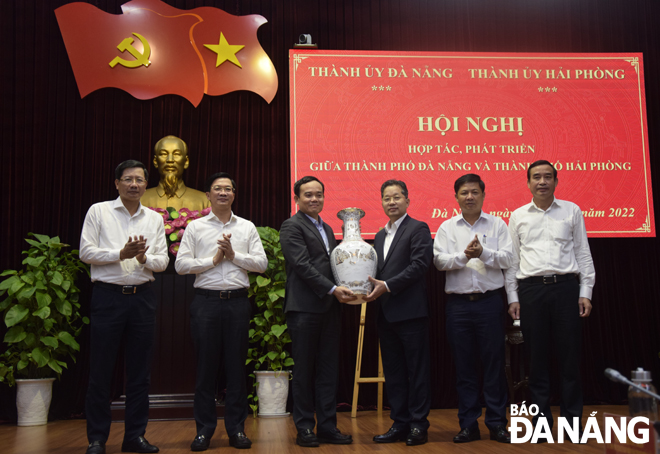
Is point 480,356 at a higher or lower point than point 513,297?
lower

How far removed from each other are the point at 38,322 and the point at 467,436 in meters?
2.97

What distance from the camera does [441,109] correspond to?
4848 mm

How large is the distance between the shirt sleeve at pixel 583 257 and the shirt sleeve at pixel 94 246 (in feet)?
7.90

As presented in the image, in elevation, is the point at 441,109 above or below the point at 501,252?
above

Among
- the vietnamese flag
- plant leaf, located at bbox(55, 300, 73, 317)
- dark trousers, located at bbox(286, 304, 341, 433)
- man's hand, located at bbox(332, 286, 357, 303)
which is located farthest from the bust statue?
man's hand, located at bbox(332, 286, 357, 303)

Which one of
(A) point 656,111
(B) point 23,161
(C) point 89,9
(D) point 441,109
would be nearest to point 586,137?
(A) point 656,111

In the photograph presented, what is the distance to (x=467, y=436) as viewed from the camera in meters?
2.94

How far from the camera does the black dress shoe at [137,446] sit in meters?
2.84

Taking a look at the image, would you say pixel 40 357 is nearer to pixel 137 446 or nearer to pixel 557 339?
pixel 137 446

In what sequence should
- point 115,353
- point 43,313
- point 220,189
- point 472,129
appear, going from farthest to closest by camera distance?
point 472,129, point 43,313, point 220,189, point 115,353

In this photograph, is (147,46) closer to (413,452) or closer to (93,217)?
(93,217)

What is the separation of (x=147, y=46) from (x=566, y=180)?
363 cm

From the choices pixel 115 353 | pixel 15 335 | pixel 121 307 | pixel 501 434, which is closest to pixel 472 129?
pixel 501 434

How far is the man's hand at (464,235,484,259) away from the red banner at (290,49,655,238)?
1.68m
